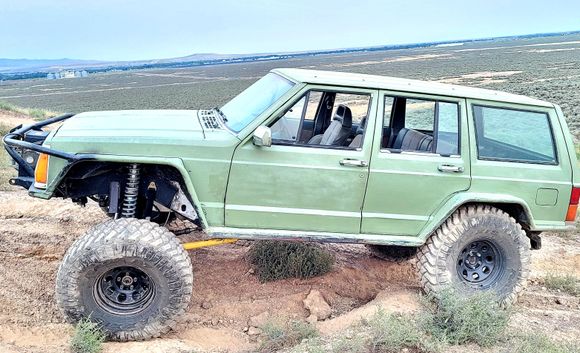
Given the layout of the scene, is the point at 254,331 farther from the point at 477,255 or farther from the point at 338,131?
the point at 477,255

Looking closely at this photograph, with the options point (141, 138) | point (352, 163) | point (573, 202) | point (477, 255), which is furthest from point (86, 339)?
point (573, 202)

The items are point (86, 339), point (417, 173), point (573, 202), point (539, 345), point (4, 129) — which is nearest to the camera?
point (86, 339)

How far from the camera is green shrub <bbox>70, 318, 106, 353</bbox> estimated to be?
4.09 meters

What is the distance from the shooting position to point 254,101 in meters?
5.10

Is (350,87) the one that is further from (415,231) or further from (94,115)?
(94,115)

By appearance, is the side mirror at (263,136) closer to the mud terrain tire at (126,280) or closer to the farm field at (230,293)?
the mud terrain tire at (126,280)

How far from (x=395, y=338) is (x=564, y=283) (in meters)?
2.95

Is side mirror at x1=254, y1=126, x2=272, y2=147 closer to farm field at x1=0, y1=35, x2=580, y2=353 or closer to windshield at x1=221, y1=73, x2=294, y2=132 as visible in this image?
windshield at x1=221, y1=73, x2=294, y2=132

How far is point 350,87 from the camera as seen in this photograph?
15.9 ft

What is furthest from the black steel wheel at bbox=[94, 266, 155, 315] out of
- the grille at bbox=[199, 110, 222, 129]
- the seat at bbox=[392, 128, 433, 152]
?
the seat at bbox=[392, 128, 433, 152]

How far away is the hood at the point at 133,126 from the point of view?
14.9 feet

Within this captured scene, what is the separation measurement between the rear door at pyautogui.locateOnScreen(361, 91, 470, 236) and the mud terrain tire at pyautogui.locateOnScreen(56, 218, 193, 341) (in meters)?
1.69

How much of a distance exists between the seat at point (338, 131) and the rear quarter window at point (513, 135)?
1176 millimetres

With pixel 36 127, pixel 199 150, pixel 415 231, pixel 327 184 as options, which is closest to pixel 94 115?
pixel 36 127
